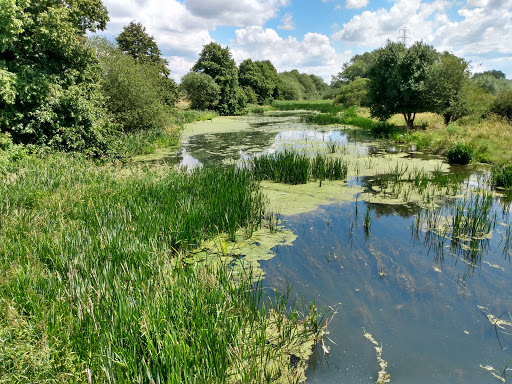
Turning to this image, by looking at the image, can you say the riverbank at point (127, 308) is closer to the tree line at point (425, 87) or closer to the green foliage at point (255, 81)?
the tree line at point (425, 87)

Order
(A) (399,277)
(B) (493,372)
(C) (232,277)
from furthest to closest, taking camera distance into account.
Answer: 1. (A) (399,277)
2. (C) (232,277)
3. (B) (493,372)

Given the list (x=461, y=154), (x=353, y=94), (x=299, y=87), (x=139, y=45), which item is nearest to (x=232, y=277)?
(x=461, y=154)

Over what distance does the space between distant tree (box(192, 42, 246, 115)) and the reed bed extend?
29.1m

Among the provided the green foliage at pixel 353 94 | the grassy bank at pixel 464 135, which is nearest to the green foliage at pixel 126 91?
the grassy bank at pixel 464 135

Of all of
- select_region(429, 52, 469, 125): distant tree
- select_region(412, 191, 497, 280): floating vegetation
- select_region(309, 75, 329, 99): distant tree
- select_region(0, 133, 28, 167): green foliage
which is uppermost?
select_region(309, 75, 329, 99): distant tree

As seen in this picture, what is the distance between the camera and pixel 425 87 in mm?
17688

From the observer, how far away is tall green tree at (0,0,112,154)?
8555mm

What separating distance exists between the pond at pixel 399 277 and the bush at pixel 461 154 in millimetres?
2712

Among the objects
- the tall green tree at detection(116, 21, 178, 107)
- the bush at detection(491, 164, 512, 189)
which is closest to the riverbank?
the bush at detection(491, 164, 512, 189)

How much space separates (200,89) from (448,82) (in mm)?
25274

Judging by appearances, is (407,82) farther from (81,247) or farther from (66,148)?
(81,247)

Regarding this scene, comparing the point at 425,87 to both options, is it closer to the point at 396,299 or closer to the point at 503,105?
the point at 503,105

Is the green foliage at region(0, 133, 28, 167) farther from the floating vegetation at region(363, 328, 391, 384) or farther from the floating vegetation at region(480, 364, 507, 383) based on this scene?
the floating vegetation at region(480, 364, 507, 383)

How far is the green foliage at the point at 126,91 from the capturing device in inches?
597
